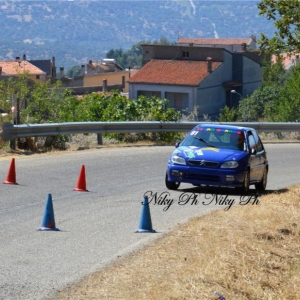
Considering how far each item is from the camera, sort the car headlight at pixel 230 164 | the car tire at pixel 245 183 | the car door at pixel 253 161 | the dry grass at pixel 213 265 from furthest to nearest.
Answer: the car door at pixel 253 161
the car tire at pixel 245 183
the car headlight at pixel 230 164
the dry grass at pixel 213 265

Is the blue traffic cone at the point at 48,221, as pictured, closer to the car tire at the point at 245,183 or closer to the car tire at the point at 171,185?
the car tire at the point at 171,185

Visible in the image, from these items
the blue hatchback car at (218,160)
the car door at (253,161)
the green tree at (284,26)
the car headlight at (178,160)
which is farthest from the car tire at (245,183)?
the green tree at (284,26)

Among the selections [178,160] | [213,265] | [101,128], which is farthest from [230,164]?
[101,128]

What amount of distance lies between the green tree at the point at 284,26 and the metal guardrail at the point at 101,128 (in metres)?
7.23

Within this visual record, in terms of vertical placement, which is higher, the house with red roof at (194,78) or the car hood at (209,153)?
the house with red roof at (194,78)

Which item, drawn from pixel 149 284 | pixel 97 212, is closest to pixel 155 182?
pixel 97 212

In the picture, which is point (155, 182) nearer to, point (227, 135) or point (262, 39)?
point (227, 135)

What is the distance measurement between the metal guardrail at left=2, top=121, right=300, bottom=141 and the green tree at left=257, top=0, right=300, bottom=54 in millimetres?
7231

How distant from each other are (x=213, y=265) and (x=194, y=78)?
88.3 meters

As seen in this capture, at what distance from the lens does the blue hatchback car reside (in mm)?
17109

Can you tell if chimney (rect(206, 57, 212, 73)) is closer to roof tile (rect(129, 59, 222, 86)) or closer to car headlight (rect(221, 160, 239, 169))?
roof tile (rect(129, 59, 222, 86))

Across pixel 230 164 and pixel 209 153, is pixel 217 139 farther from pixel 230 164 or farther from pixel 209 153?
pixel 230 164

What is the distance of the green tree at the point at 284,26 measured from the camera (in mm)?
18203

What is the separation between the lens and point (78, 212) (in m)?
14.4
